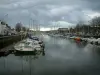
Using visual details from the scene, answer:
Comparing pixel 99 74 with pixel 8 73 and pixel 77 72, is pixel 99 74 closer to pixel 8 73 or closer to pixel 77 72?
pixel 77 72

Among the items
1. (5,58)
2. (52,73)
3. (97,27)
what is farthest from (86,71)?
(97,27)

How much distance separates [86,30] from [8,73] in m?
132

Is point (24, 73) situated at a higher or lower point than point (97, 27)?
lower

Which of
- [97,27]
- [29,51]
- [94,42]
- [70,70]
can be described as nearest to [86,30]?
[97,27]

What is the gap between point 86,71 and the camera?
92.5ft

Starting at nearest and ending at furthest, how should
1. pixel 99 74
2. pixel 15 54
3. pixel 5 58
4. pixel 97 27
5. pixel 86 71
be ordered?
pixel 99 74 → pixel 86 71 → pixel 5 58 → pixel 15 54 → pixel 97 27

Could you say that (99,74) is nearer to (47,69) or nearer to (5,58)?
(47,69)

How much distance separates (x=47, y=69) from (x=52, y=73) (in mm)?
2499

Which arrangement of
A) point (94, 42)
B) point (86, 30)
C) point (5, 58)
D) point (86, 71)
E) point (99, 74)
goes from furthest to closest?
point (86, 30) → point (94, 42) → point (5, 58) → point (86, 71) → point (99, 74)

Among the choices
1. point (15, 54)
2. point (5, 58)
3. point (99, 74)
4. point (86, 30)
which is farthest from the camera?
point (86, 30)

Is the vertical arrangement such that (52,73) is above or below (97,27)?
below

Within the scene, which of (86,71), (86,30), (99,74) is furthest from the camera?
(86,30)

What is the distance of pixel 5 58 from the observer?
39.0m

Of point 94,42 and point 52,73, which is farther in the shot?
point 94,42
